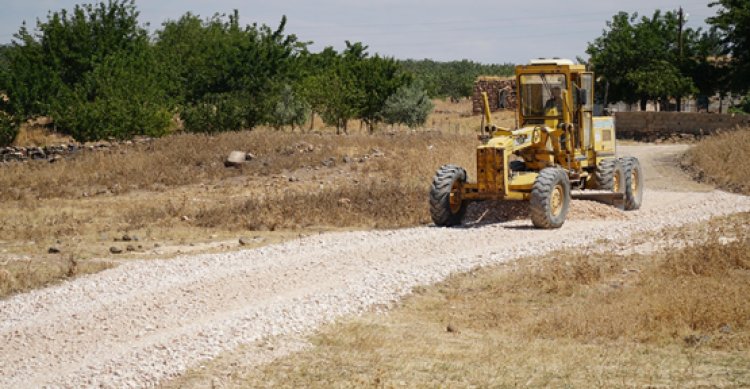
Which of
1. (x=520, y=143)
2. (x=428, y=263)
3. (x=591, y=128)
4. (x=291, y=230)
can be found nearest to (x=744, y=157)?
(x=591, y=128)

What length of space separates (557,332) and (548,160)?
9705 millimetres

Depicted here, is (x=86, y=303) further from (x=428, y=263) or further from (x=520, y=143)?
(x=520, y=143)

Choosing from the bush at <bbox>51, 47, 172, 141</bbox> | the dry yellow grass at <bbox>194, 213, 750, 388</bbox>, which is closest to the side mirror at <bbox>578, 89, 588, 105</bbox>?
the dry yellow grass at <bbox>194, 213, 750, 388</bbox>

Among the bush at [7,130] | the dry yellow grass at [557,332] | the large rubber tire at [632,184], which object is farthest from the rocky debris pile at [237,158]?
the dry yellow grass at [557,332]

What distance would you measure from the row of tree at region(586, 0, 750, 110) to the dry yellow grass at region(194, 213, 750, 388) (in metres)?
41.0

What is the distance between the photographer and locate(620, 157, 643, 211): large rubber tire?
22500 mm

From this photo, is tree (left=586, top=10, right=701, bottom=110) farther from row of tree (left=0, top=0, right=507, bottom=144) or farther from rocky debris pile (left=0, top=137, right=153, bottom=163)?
rocky debris pile (left=0, top=137, right=153, bottom=163)

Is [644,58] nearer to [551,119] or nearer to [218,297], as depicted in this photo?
[551,119]

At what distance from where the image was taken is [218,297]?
13156 millimetres

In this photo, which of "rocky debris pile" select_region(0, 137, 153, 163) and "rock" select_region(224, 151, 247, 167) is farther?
"rocky debris pile" select_region(0, 137, 153, 163)

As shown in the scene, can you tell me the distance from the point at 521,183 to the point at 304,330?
872cm

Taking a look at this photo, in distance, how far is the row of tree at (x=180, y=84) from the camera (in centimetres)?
4431

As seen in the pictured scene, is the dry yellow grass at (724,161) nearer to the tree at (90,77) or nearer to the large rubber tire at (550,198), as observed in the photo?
the large rubber tire at (550,198)

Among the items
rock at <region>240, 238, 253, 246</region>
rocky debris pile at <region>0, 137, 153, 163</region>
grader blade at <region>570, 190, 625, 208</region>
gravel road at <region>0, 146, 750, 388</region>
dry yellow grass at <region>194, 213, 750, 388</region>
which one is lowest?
dry yellow grass at <region>194, 213, 750, 388</region>
